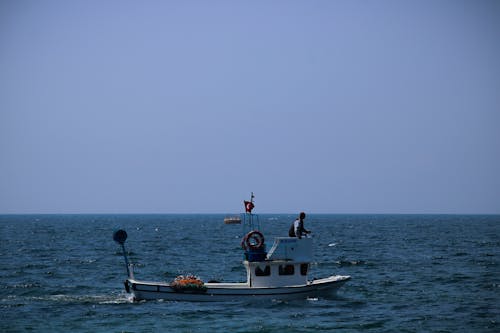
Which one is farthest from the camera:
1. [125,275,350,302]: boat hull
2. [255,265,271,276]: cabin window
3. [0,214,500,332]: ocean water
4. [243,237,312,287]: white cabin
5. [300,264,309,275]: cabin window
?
[300,264,309,275]: cabin window

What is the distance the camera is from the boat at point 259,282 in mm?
37188

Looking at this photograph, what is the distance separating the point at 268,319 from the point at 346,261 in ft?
110

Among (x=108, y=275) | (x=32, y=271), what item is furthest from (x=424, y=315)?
(x=32, y=271)

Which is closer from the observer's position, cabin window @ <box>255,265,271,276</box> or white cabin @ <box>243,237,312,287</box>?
white cabin @ <box>243,237,312,287</box>

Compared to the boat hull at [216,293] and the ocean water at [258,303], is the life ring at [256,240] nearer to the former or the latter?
the boat hull at [216,293]

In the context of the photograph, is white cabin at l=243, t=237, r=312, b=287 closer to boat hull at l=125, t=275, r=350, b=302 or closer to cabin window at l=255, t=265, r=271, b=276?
cabin window at l=255, t=265, r=271, b=276

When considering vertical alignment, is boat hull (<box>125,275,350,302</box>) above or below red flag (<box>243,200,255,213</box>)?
below

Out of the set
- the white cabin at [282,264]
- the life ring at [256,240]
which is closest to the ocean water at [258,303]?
the white cabin at [282,264]

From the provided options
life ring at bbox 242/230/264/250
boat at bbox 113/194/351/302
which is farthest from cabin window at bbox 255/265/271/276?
life ring at bbox 242/230/264/250

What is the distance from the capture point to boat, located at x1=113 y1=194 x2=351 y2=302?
3719 cm

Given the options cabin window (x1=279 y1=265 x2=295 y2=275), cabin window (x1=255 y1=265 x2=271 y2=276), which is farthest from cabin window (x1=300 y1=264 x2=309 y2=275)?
cabin window (x1=255 y1=265 x2=271 y2=276)

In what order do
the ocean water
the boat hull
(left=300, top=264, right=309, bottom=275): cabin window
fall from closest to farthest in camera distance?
the ocean water < the boat hull < (left=300, top=264, right=309, bottom=275): cabin window

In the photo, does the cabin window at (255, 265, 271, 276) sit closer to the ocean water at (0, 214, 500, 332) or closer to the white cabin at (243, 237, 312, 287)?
the white cabin at (243, 237, 312, 287)

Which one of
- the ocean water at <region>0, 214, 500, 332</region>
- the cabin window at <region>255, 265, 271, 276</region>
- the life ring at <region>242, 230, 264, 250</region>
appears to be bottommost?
the ocean water at <region>0, 214, 500, 332</region>
